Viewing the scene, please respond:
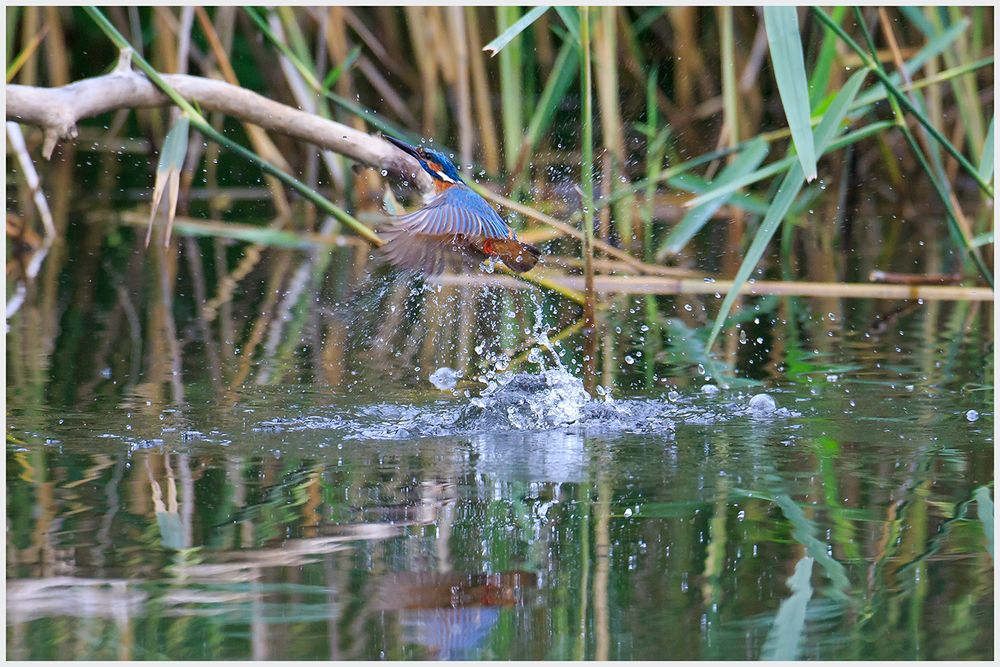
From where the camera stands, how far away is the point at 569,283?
4.73 metres

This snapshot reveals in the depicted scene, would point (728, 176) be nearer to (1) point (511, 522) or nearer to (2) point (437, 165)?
(2) point (437, 165)

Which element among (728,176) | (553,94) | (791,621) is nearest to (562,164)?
(553,94)

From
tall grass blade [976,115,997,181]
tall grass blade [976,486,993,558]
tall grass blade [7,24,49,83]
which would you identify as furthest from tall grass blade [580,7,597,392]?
tall grass blade [7,24,49,83]

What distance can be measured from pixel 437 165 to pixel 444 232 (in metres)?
0.39

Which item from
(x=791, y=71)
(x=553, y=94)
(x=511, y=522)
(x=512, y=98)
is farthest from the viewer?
(x=512, y=98)

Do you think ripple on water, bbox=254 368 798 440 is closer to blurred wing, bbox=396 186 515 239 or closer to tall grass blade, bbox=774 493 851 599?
blurred wing, bbox=396 186 515 239

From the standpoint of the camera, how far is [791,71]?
3.03 m

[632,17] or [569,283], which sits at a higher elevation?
[632,17]

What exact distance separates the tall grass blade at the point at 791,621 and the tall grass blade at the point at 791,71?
1076 mm

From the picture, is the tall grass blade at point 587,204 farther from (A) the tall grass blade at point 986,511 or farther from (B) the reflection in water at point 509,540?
(A) the tall grass blade at point 986,511

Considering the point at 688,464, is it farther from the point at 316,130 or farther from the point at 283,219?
the point at 283,219

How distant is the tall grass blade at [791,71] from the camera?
297cm

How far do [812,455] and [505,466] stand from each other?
0.70 m

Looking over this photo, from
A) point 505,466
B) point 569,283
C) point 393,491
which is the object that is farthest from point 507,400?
point 569,283
